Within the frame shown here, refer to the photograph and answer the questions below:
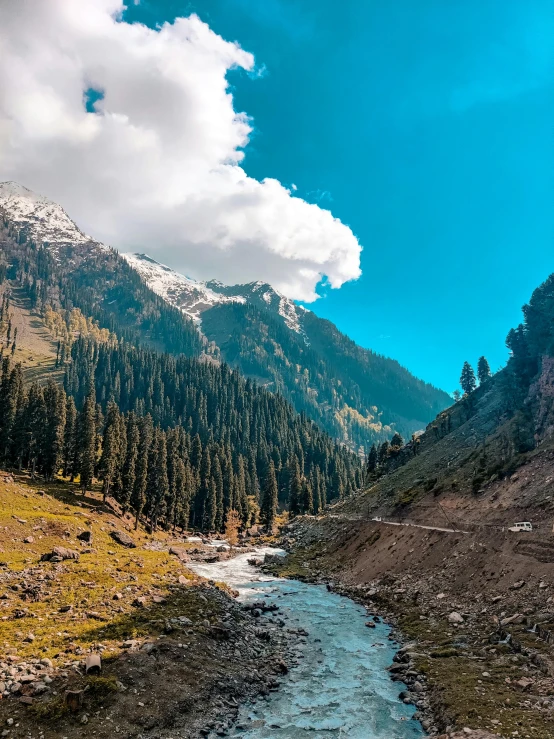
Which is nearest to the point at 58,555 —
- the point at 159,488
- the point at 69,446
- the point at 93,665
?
the point at 93,665

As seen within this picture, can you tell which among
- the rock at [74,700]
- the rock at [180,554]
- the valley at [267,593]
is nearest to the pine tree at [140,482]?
the valley at [267,593]

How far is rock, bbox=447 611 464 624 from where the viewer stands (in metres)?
38.1

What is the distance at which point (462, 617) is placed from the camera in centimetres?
3850

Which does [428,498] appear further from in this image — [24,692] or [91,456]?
[24,692]

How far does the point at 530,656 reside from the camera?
28.1 m

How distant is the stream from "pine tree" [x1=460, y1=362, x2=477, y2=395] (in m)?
163

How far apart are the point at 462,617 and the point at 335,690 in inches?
617

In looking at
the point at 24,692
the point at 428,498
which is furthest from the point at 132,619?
the point at 428,498

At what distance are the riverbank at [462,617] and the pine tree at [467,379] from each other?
138128 millimetres

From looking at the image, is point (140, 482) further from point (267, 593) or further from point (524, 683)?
point (524, 683)

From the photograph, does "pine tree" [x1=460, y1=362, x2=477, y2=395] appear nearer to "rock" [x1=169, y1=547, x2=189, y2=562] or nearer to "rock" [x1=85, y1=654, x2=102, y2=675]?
"rock" [x1=169, y1=547, x2=189, y2=562]

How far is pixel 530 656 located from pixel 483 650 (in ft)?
11.9

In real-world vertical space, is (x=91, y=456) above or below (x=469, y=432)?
below

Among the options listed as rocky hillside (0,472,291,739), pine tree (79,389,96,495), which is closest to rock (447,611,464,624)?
rocky hillside (0,472,291,739)
